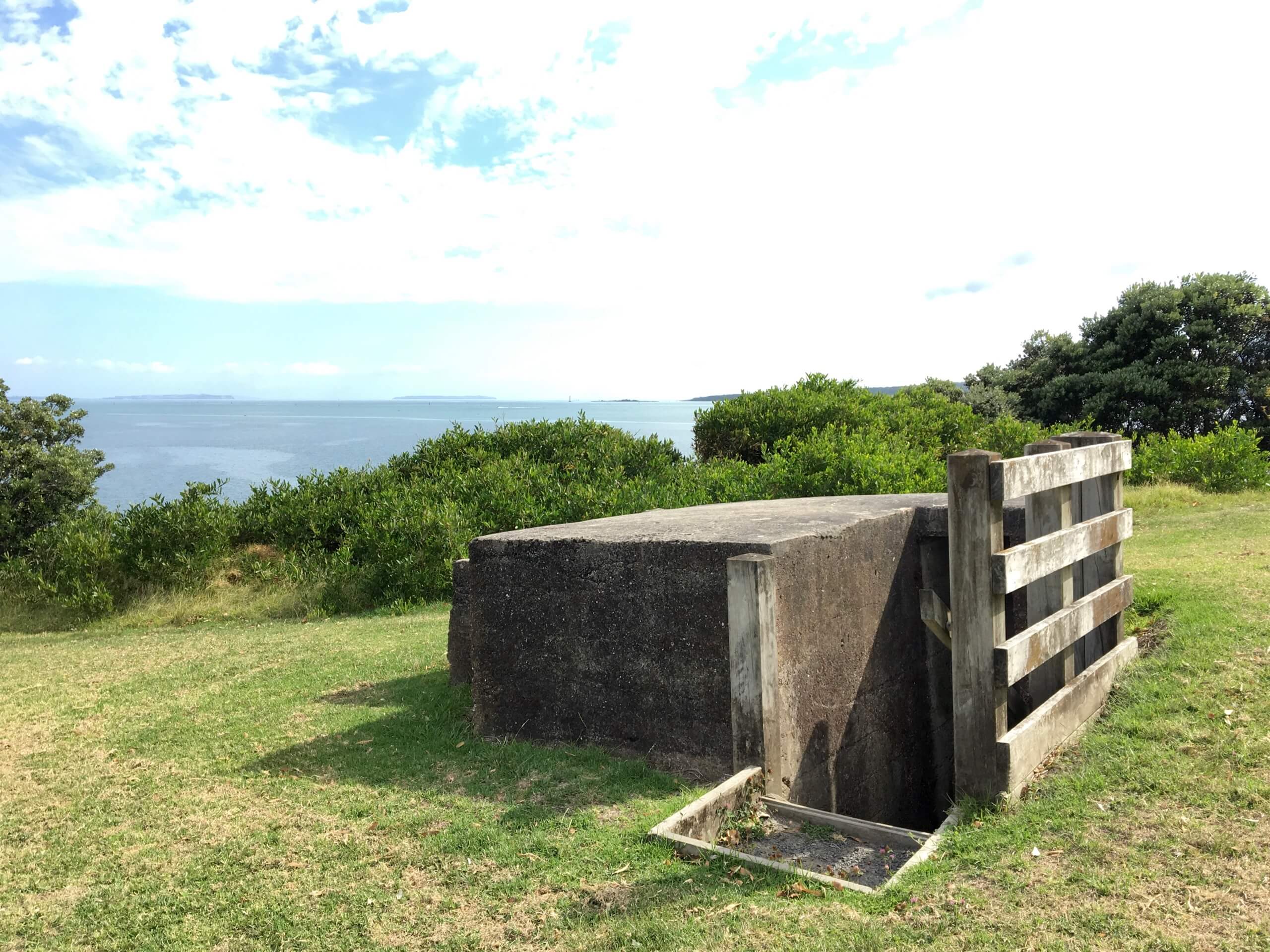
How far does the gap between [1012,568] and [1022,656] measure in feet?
1.67

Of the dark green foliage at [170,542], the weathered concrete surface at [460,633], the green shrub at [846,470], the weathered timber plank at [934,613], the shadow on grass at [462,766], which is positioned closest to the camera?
the shadow on grass at [462,766]

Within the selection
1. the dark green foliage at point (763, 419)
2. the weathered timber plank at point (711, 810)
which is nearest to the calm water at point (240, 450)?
the dark green foliage at point (763, 419)

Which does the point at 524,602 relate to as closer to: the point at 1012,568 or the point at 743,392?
the point at 1012,568

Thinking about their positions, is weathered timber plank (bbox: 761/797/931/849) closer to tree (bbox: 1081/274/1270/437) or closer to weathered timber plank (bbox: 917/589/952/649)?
weathered timber plank (bbox: 917/589/952/649)

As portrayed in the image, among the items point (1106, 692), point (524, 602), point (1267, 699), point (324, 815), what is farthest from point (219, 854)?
point (1267, 699)

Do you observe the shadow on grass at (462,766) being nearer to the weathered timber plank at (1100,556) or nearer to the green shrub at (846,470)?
the weathered timber plank at (1100,556)

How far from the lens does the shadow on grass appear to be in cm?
494

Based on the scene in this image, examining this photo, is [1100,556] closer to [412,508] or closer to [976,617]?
[976,617]

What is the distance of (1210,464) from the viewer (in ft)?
58.5

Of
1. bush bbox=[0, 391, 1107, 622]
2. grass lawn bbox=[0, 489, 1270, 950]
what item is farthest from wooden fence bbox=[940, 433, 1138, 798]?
bush bbox=[0, 391, 1107, 622]

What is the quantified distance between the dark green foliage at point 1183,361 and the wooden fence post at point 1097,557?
72.1ft

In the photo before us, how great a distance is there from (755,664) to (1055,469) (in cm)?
215

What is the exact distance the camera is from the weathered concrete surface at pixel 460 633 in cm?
704

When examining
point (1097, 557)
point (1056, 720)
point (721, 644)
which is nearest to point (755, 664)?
point (721, 644)
